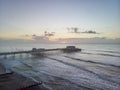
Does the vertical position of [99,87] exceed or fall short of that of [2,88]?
it falls short

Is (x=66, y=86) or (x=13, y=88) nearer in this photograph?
(x=13, y=88)

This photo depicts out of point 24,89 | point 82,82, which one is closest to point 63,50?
point 82,82

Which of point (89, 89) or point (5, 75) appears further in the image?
point (5, 75)

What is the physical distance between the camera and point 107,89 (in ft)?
56.4

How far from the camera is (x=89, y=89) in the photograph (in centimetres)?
1745

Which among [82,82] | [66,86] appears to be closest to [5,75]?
[66,86]

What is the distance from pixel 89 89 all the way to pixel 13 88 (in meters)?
9.28

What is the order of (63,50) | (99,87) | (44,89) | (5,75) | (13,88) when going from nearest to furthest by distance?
(13,88) < (44,89) < (99,87) < (5,75) < (63,50)

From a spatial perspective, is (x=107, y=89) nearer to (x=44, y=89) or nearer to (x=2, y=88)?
(x=44, y=89)

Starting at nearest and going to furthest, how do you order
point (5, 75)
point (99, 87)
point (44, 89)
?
1. point (44, 89)
2. point (99, 87)
3. point (5, 75)

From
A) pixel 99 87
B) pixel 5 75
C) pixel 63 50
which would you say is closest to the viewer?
pixel 99 87

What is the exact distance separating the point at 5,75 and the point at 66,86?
902 cm

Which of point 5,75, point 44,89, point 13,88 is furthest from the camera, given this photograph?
point 5,75

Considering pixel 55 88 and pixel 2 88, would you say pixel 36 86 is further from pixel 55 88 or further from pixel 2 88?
pixel 2 88
